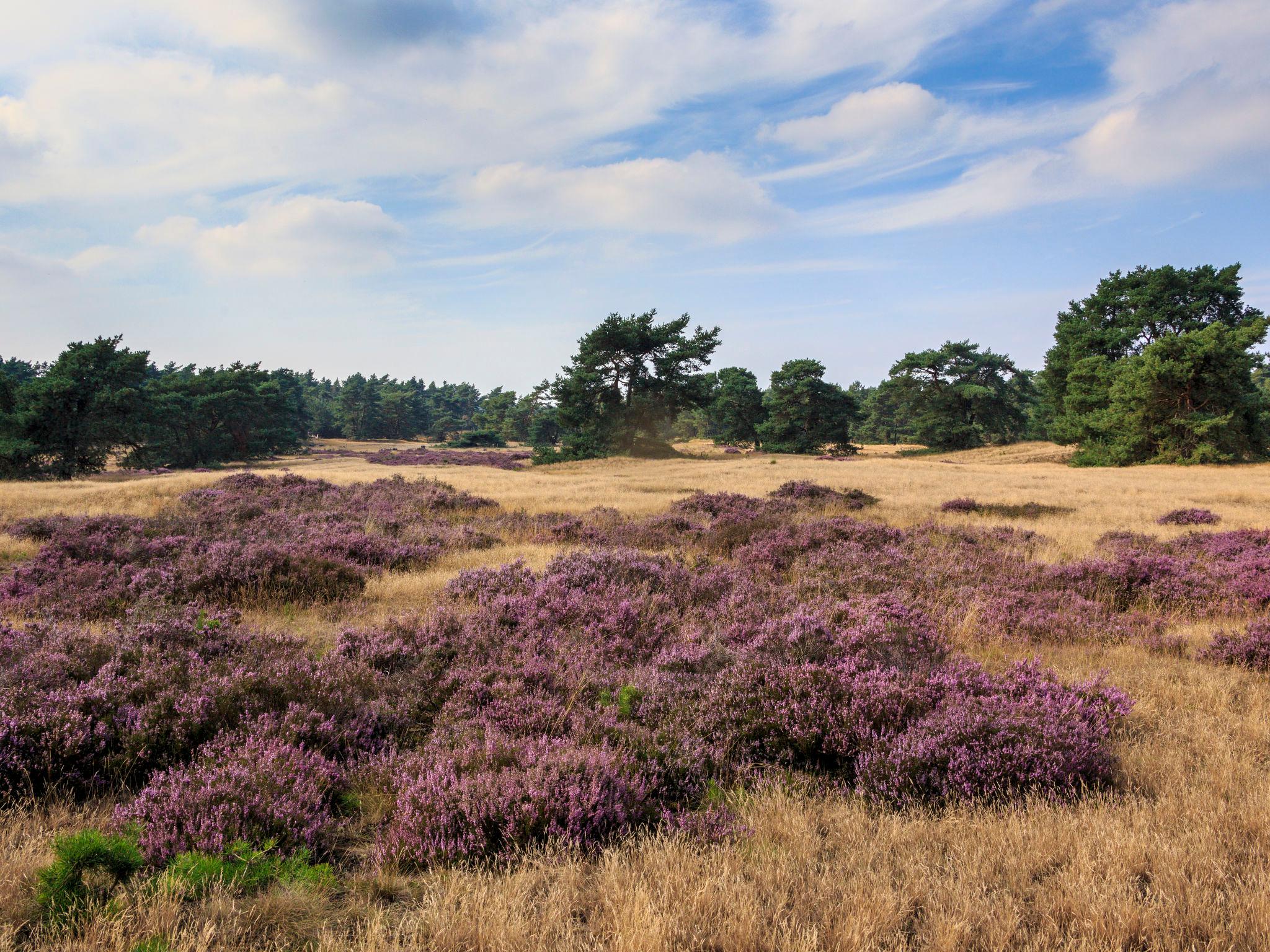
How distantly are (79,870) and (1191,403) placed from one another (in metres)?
48.2

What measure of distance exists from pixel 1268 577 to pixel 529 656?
32.4 ft

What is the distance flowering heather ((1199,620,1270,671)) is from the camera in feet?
18.6

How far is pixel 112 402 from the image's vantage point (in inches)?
1316

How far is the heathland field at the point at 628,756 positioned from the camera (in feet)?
8.06

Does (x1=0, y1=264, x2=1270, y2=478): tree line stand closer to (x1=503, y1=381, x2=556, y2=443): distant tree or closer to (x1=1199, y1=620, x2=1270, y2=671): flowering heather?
(x1=503, y1=381, x2=556, y2=443): distant tree

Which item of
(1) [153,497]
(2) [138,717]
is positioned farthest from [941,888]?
(1) [153,497]

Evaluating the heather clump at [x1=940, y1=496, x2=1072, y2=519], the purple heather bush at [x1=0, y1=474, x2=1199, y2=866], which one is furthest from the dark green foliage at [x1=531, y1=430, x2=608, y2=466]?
the purple heather bush at [x1=0, y1=474, x2=1199, y2=866]

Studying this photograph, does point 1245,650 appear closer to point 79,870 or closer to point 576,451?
Result: point 79,870

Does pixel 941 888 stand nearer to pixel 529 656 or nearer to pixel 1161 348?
pixel 529 656

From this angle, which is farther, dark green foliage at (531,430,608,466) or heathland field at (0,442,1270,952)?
dark green foliage at (531,430,608,466)

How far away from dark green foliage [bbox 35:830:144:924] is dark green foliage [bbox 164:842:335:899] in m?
0.17

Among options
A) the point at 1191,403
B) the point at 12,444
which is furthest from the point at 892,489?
the point at 12,444

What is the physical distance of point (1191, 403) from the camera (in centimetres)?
3559

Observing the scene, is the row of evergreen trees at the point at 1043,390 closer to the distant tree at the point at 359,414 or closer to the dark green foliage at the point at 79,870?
the dark green foliage at the point at 79,870
